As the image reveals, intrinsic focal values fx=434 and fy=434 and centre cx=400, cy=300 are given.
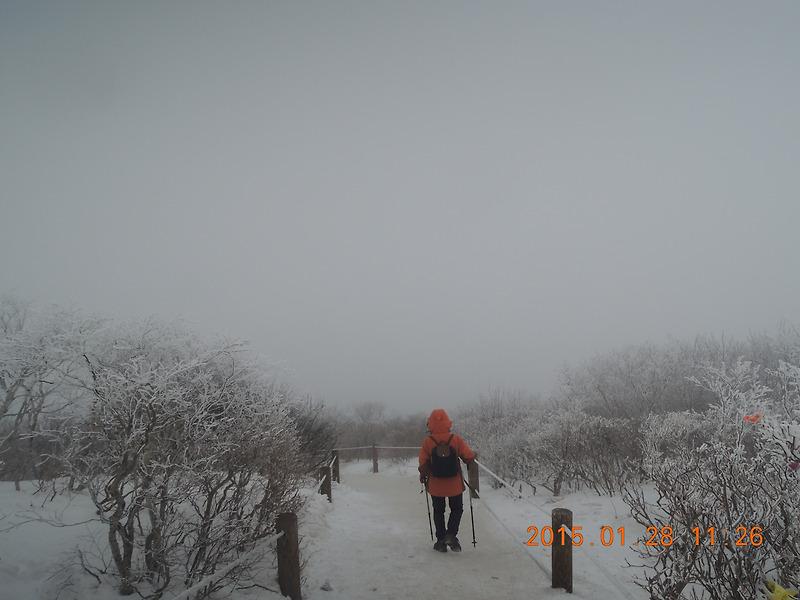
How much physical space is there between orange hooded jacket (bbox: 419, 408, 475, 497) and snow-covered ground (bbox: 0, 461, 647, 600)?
63 centimetres

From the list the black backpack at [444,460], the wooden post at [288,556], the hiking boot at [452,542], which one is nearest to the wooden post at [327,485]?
the hiking boot at [452,542]

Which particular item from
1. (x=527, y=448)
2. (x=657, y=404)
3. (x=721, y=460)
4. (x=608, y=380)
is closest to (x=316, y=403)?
(x=527, y=448)

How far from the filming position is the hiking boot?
5.50 m

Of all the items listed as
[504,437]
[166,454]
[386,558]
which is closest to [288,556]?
[166,454]

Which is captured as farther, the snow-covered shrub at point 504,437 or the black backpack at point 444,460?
the snow-covered shrub at point 504,437

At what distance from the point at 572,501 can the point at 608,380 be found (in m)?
17.3

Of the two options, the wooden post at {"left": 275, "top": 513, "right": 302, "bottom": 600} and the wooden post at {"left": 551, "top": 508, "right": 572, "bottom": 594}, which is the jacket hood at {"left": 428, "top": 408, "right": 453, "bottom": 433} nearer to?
the wooden post at {"left": 551, "top": 508, "right": 572, "bottom": 594}

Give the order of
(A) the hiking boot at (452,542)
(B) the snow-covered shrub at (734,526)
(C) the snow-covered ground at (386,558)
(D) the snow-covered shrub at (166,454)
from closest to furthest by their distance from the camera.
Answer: (B) the snow-covered shrub at (734,526) → (D) the snow-covered shrub at (166,454) → (C) the snow-covered ground at (386,558) → (A) the hiking boot at (452,542)

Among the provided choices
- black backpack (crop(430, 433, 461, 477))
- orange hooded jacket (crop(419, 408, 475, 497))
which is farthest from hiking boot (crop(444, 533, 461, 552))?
black backpack (crop(430, 433, 461, 477))

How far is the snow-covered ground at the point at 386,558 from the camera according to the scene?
13.0 ft

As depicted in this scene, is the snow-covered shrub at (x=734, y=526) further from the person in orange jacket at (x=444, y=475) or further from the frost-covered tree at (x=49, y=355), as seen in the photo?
the frost-covered tree at (x=49, y=355)

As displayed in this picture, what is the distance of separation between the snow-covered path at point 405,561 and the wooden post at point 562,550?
110mm

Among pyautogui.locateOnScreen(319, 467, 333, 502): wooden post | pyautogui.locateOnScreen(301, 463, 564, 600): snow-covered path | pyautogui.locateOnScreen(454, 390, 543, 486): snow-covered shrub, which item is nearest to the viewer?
pyautogui.locateOnScreen(301, 463, 564, 600): snow-covered path

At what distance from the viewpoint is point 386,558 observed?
5.42 m
